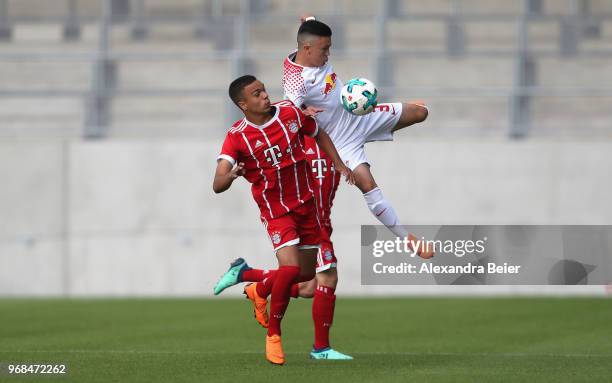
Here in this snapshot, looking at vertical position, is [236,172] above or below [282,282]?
above

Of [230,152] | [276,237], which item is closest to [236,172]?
[230,152]

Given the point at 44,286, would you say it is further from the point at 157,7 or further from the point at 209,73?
the point at 157,7

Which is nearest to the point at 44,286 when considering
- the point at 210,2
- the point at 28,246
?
the point at 28,246

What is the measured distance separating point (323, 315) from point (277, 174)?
1191 millimetres

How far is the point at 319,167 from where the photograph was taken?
9.85 metres

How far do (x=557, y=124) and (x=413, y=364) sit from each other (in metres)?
9.94

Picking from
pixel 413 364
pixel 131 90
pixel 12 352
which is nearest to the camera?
pixel 413 364

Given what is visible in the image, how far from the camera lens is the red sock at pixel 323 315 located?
29.0ft

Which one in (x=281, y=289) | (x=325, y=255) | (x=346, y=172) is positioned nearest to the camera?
(x=281, y=289)

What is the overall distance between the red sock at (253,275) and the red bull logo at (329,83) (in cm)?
156

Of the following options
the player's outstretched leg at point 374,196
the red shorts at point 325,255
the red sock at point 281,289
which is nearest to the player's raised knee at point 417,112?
the player's outstretched leg at point 374,196

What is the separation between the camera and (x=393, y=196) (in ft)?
55.9

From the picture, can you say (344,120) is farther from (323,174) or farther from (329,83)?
(323,174)

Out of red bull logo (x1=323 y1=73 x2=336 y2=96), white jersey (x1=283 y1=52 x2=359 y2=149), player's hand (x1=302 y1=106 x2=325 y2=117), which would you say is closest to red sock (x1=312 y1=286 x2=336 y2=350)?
white jersey (x1=283 y1=52 x2=359 y2=149)
